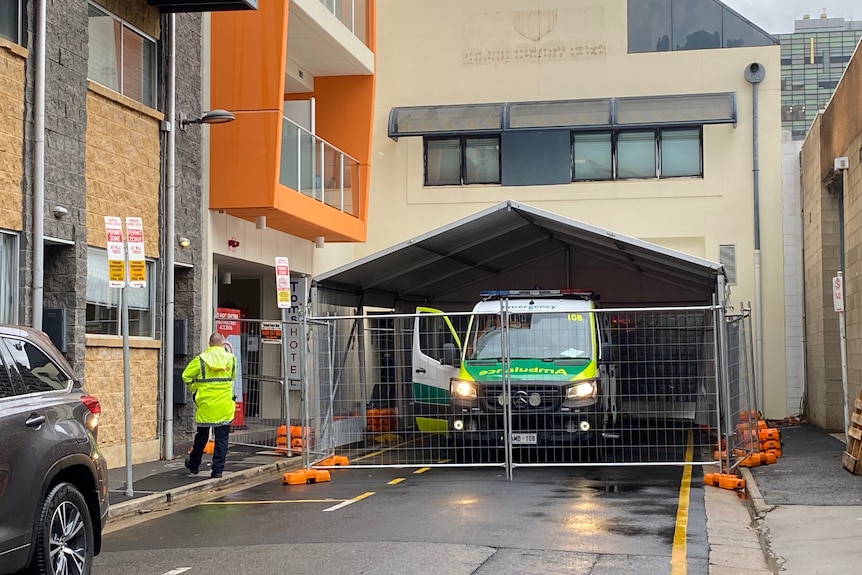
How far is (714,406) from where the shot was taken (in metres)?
13.6

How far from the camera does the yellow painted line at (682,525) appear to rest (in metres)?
8.06

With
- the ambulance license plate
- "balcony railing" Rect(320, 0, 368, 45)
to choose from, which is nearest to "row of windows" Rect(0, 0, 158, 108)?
"balcony railing" Rect(320, 0, 368, 45)

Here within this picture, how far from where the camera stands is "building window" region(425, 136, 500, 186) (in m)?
26.0

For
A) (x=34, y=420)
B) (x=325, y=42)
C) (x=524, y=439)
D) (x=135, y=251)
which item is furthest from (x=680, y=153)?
(x=34, y=420)

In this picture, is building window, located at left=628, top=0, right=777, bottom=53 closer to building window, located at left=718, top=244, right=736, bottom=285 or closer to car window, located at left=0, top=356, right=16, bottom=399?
building window, located at left=718, top=244, right=736, bottom=285

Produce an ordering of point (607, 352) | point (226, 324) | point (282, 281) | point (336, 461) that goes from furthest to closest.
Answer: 1. point (226, 324)
2. point (282, 281)
3. point (336, 461)
4. point (607, 352)

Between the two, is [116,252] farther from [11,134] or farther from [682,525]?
[682,525]

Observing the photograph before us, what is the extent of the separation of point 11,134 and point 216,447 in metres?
4.35

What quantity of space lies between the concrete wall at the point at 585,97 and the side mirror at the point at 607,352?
10577mm

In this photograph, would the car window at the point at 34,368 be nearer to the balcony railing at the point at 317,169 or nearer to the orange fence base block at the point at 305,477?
the orange fence base block at the point at 305,477

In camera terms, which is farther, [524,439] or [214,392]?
[524,439]

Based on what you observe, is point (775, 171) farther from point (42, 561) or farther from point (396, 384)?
point (42, 561)

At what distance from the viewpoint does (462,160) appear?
26.1 metres

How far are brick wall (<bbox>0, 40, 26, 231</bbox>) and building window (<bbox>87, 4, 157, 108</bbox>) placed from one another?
1730mm
